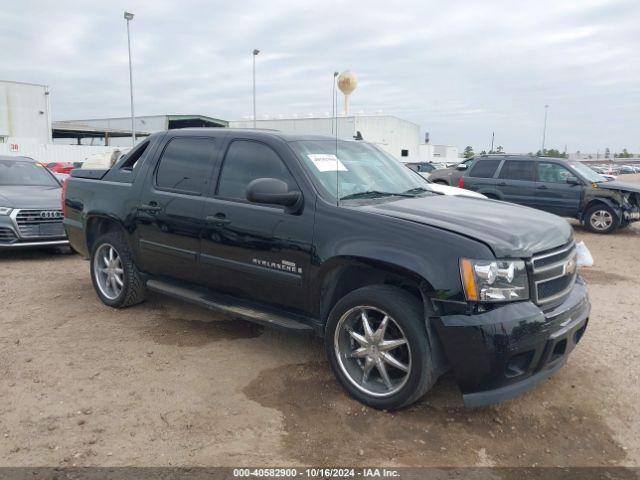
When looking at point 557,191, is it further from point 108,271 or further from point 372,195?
point 108,271

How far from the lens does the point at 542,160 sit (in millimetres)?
12359

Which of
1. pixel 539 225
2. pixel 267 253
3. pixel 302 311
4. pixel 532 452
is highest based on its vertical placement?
pixel 539 225

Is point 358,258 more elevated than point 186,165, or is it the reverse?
point 186,165

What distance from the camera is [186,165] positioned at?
472cm

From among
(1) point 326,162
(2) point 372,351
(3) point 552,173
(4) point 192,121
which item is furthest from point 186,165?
(4) point 192,121

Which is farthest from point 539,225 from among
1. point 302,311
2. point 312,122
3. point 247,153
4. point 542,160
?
point 312,122

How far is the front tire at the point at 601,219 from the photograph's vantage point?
11.6 m

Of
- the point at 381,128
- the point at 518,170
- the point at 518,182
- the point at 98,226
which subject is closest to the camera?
the point at 98,226

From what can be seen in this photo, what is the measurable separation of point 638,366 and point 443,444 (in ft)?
6.85

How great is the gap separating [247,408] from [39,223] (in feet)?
19.6

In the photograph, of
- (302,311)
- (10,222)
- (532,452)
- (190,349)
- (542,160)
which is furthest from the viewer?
(542,160)

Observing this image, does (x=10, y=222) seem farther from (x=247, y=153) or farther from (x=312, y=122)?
(x=312, y=122)

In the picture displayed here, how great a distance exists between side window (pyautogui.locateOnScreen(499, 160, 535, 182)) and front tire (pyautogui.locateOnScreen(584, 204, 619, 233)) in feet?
4.77

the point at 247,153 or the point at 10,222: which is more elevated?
the point at 247,153
